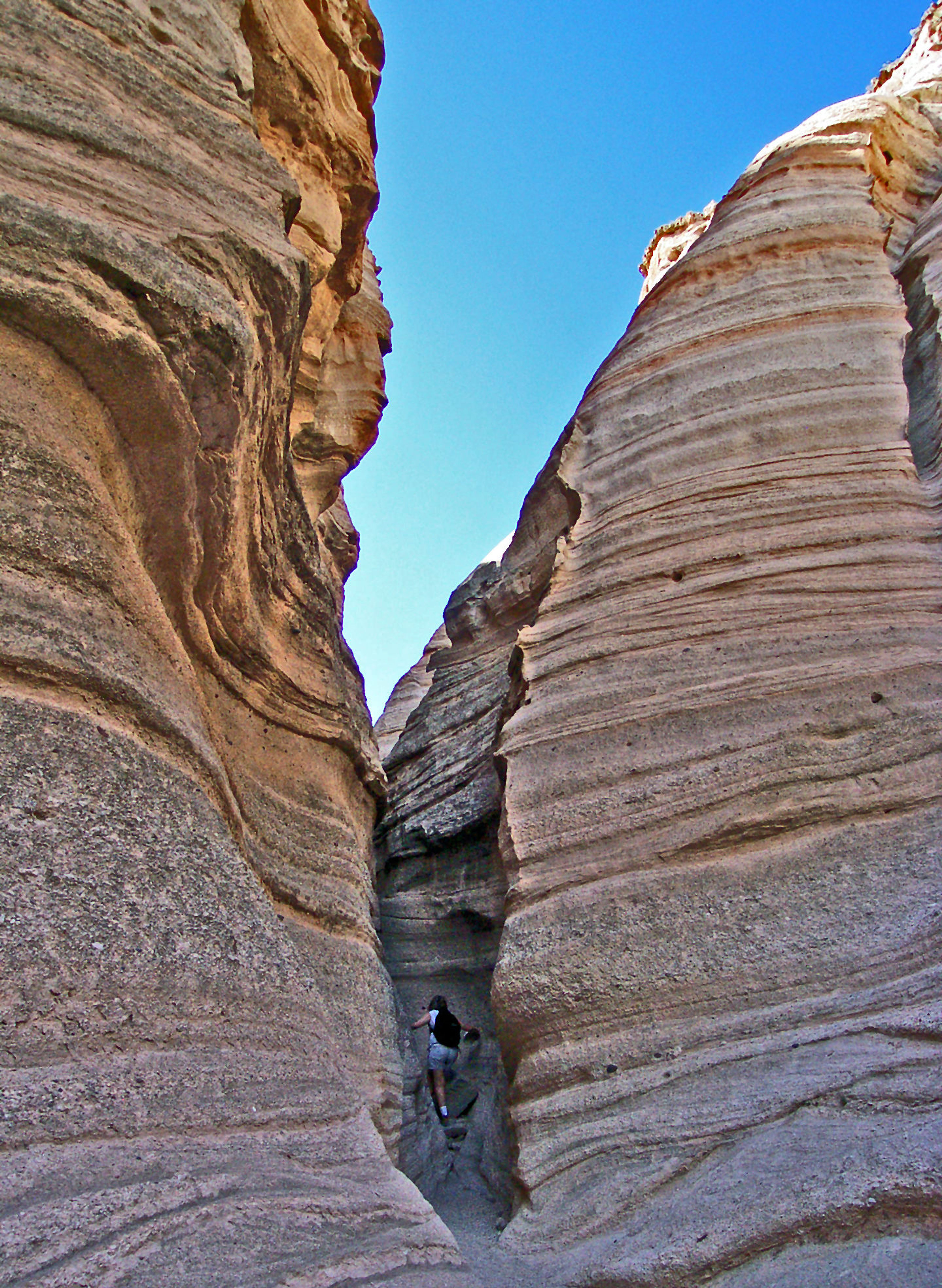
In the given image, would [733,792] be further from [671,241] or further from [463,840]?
[671,241]

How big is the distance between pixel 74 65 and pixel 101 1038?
458 cm

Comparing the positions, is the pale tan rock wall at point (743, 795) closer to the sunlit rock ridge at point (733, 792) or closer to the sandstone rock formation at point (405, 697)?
the sunlit rock ridge at point (733, 792)

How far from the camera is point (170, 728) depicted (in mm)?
3951

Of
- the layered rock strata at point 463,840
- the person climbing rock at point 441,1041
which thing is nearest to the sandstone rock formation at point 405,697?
the layered rock strata at point 463,840

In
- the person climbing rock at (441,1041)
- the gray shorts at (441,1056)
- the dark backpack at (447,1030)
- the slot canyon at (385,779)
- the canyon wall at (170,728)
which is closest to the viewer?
the canyon wall at (170,728)

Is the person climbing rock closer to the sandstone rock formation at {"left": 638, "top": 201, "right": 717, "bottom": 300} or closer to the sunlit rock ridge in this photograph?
the sunlit rock ridge

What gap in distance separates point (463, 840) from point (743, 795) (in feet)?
12.3

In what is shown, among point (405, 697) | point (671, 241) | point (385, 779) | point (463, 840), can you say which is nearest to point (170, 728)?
point (385, 779)

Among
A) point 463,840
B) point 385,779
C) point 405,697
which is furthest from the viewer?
point 405,697

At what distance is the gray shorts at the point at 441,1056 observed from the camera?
7359mm

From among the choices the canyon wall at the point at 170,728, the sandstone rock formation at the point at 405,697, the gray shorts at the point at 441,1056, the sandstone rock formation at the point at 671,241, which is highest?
the sandstone rock formation at the point at 671,241

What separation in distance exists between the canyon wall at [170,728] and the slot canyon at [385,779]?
Answer: 20mm

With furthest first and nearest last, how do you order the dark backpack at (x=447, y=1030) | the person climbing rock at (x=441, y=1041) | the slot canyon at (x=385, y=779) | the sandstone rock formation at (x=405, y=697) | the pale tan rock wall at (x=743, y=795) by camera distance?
the sandstone rock formation at (x=405, y=697)
the dark backpack at (x=447, y=1030)
the person climbing rock at (x=441, y=1041)
the pale tan rock wall at (x=743, y=795)
the slot canyon at (x=385, y=779)

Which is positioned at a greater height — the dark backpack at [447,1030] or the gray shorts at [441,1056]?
the dark backpack at [447,1030]
